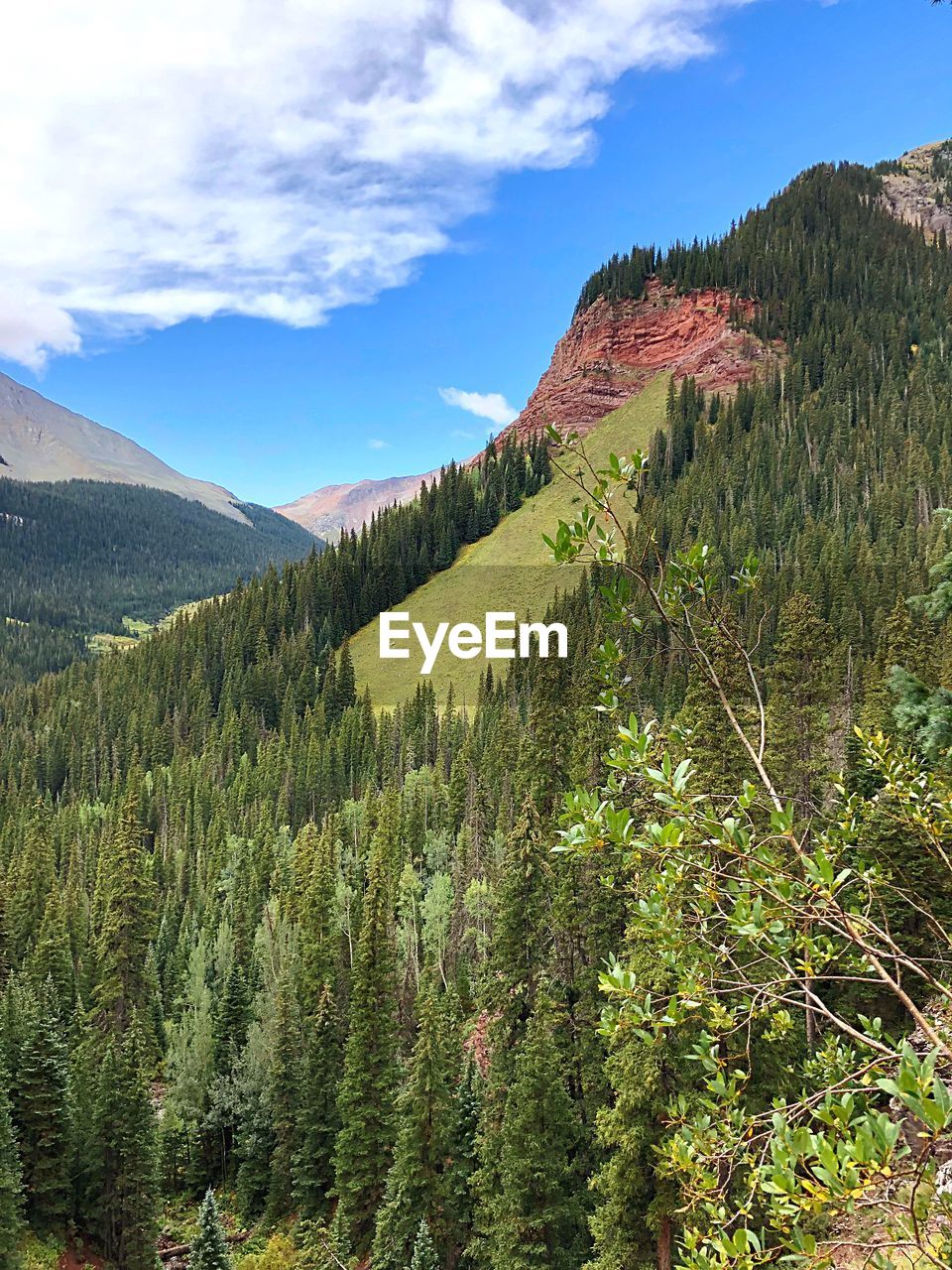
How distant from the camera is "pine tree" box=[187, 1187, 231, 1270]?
25.8 metres

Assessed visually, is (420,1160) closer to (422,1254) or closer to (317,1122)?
(422,1254)

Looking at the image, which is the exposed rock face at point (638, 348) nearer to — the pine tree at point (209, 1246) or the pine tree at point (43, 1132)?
the pine tree at point (43, 1132)

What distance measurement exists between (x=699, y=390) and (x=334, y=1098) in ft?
524

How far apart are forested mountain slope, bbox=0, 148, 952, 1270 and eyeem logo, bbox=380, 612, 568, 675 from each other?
31.5 feet

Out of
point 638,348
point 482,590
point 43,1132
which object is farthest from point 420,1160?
point 638,348

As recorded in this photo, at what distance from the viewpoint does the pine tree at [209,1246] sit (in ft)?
84.6

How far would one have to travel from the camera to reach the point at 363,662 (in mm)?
126312

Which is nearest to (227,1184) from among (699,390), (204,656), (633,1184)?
(633,1184)

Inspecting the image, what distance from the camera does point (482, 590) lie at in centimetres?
13525

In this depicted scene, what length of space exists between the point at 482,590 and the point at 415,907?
8259cm

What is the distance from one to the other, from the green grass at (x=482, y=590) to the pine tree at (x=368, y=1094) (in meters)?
76.3

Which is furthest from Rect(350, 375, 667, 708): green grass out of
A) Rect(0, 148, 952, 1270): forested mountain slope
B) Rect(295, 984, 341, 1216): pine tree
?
Rect(295, 984, 341, 1216): pine tree

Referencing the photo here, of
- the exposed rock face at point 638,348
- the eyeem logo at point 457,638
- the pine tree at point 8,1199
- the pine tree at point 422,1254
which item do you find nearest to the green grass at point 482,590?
the eyeem logo at point 457,638

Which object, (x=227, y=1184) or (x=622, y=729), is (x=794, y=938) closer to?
(x=622, y=729)
